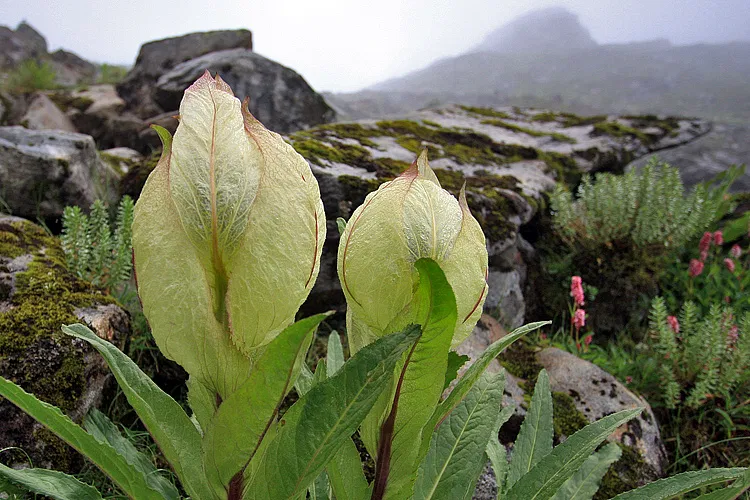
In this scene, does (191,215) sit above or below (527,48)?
below

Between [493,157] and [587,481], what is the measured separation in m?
4.30

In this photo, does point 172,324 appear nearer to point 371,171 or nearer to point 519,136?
point 371,171

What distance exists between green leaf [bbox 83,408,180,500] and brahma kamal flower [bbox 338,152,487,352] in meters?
0.60

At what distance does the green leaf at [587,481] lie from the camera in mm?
1295

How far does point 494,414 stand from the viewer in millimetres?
1145

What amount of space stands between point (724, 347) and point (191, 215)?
10.5 ft

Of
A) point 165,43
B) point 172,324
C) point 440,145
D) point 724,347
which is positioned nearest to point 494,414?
point 172,324

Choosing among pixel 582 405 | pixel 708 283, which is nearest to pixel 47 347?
pixel 582 405

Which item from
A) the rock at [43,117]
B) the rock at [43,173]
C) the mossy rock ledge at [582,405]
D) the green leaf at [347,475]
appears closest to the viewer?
the green leaf at [347,475]

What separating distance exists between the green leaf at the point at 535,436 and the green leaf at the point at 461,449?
27cm

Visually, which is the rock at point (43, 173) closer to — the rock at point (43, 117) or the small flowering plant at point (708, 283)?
the rock at point (43, 117)

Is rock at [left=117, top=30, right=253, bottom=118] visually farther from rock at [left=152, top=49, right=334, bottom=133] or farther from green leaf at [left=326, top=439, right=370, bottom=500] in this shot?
green leaf at [left=326, top=439, right=370, bottom=500]

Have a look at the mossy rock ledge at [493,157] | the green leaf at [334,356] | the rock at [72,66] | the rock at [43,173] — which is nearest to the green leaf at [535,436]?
the green leaf at [334,356]

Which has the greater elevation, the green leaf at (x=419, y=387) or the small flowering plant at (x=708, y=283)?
the green leaf at (x=419, y=387)
